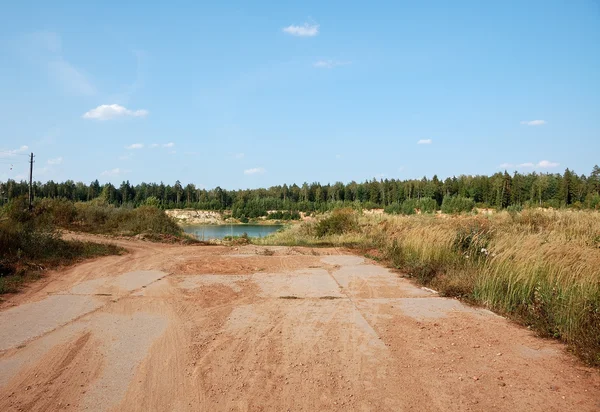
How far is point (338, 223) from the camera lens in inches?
861

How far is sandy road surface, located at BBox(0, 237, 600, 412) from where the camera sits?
3400 millimetres

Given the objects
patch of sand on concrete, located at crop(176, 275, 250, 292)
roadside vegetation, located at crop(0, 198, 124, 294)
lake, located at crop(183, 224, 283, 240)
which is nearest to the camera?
patch of sand on concrete, located at crop(176, 275, 250, 292)

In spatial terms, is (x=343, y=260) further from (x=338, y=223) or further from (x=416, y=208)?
(x=416, y=208)

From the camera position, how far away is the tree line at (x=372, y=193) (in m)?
59.9

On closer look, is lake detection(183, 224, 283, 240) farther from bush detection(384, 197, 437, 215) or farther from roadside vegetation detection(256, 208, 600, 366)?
bush detection(384, 197, 437, 215)

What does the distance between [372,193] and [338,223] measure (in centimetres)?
7284

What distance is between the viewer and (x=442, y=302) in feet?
21.9

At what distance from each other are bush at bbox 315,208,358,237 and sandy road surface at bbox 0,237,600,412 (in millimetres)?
13484

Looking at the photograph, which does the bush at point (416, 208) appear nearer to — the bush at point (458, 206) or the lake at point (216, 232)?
the bush at point (458, 206)

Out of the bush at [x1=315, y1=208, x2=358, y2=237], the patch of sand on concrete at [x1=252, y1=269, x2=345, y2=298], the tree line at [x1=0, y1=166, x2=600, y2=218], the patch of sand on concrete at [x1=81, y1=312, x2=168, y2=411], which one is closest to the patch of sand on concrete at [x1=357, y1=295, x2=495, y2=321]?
the patch of sand on concrete at [x1=252, y1=269, x2=345, y2=298]

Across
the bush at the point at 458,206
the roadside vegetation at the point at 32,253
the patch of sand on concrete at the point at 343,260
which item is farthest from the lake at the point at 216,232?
the bush at the point at 458,206

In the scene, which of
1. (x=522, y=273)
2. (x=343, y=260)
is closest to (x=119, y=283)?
(x=343, y=260)

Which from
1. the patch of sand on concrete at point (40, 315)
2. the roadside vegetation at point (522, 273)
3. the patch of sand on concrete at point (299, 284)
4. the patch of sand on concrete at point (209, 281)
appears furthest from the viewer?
the patch of sand on concrete at point (209, 281)

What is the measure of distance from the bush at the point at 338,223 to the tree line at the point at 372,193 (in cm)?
2188
